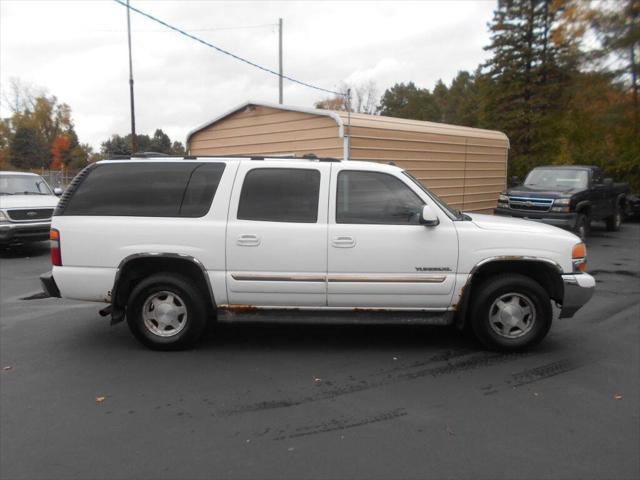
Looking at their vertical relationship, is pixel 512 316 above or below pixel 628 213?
below

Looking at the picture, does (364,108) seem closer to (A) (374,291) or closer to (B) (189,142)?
(B) (189,142)

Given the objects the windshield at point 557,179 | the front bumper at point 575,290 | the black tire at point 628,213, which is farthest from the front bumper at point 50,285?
the black tire at point 628,213

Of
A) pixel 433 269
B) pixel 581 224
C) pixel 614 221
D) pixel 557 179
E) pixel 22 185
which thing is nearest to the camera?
pixel 433 269

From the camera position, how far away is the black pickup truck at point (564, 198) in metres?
11.6

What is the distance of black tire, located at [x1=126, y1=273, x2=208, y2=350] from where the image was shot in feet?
16.1

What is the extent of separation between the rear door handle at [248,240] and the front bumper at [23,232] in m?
7.90

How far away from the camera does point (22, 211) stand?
35.6 feet

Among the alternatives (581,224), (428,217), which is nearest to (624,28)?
(428,217)

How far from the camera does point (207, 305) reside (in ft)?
16.4

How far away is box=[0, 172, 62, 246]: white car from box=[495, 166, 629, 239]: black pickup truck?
400 inches

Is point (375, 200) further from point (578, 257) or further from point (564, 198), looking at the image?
point (564, 198)

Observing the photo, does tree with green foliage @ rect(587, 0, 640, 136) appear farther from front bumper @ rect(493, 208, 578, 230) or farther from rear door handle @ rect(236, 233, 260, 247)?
front bumper @ rect(493, 208, 578, 230)

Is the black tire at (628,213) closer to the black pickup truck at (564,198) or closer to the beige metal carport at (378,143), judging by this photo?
the black pickup truck at (564,198)

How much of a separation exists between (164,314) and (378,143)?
288 inches
